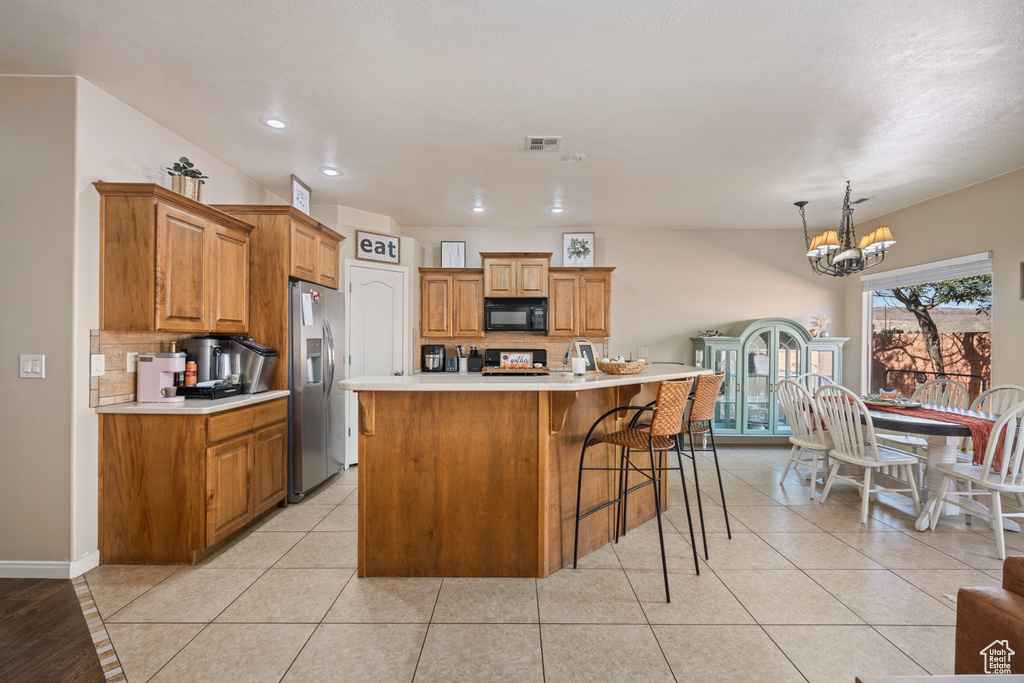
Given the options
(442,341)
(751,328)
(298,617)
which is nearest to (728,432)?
(751,328)

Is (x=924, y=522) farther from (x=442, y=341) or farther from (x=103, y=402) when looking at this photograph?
(x=103, y=402)

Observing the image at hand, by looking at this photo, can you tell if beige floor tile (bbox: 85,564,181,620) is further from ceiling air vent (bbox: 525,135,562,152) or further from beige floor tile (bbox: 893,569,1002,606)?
beige floor tile (bbox: 893,569,1002,606)

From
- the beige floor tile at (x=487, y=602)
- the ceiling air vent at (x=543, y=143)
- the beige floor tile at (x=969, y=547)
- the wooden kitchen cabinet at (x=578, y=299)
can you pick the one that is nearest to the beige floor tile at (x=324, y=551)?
the beige floor tile at (x=487, y=602)

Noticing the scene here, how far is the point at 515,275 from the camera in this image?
5445 mm

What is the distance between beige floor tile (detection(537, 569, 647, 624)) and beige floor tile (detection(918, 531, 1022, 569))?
1.98 meters

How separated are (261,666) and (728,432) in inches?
201

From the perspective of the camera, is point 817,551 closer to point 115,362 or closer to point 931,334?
point 115,362

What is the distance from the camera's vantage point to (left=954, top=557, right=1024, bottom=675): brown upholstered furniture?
47.4 inches

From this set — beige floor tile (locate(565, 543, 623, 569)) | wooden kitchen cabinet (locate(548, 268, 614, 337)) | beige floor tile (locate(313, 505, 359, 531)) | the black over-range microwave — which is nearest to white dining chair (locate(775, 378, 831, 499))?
wooden kitchen cabinet (locate(548, 268, 614, 337))

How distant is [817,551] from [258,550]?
129 inches

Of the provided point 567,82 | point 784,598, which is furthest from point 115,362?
point 784,598

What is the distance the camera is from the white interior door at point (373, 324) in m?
4.78

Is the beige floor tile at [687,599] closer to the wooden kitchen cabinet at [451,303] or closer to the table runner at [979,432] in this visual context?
the table runner at [979,432]

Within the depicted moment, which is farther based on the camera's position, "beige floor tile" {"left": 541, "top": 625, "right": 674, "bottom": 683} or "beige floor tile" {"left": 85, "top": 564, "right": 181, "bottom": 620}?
"beige floor tile" {"left": 85, "top": 564, "right": 181, "bottom": 620}
